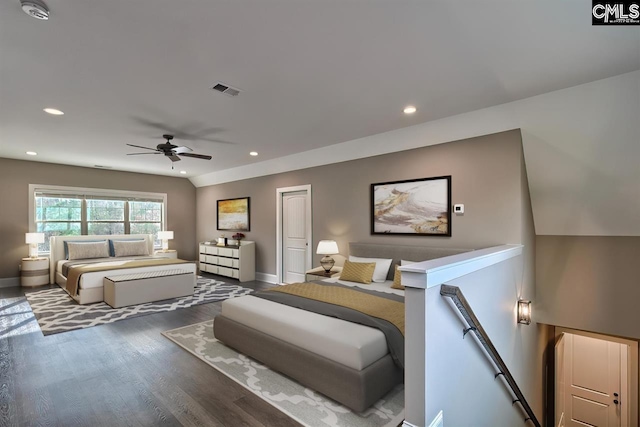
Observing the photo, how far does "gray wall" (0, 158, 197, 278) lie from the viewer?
249 inches

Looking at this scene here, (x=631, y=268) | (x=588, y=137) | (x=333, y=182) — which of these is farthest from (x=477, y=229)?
(x=333, y=182)

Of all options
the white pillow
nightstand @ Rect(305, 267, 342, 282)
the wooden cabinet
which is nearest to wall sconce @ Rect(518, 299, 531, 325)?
the white pillow

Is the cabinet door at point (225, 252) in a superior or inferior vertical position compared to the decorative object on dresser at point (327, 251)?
inferior

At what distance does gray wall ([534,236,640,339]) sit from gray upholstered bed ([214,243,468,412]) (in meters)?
2.94

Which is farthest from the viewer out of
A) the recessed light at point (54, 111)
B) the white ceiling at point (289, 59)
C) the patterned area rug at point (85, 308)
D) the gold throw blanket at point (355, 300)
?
the patterned area rug at point (85, 308)

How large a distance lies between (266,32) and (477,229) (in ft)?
10.9

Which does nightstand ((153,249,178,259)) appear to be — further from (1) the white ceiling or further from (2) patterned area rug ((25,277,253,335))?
(1) the white ceiling

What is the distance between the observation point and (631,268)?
3.67m

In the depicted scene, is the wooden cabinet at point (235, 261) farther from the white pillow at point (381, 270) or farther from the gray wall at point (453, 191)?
the white pillow at point (381, 270)

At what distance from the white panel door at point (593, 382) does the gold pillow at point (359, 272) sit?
15.3 ft

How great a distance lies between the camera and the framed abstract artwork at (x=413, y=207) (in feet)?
13.7

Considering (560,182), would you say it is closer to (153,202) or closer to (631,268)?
(631,268)

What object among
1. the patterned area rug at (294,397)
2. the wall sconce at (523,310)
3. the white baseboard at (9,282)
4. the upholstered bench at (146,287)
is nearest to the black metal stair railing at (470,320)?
the patterned area rug at (294,397)

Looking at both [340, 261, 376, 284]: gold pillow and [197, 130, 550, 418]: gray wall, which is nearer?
[197, 130, 550, 418]: gray wall
